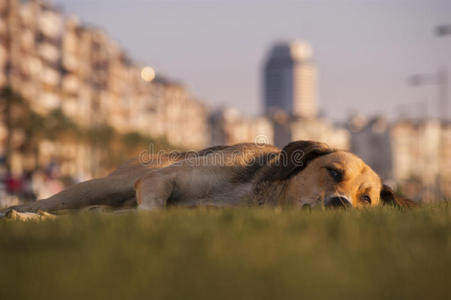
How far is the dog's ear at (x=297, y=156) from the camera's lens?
6.35 meters

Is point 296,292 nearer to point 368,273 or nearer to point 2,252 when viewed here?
point 368,273

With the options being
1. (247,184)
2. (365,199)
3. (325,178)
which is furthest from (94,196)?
(365,199)

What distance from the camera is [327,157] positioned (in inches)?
249

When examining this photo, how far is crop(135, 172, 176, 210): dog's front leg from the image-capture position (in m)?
6.16

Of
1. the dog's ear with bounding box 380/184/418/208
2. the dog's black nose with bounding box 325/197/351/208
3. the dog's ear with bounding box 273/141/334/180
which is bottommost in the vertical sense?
the dog's ear with bounding box 380/184/418/208

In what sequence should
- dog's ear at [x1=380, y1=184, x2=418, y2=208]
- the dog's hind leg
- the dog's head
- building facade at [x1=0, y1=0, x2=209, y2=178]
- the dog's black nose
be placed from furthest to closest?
building facade at [x1=0, y1=0, x2=209, y2=178] < the dog's hind leg < dog's ear at [x1=380, y1=184, x2=418, y2=208] < the dog's head < the dog's black nose

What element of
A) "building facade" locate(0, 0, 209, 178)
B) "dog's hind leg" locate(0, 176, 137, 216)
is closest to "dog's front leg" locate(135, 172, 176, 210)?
"dog's hind leg" locate(0, 176, 137, 216)

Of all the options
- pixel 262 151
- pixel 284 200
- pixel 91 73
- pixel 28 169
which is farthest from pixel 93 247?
pixel 91 73

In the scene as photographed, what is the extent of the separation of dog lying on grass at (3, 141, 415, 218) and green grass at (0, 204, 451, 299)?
6.86 ft

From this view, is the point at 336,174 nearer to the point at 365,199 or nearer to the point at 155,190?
the point at 365,199

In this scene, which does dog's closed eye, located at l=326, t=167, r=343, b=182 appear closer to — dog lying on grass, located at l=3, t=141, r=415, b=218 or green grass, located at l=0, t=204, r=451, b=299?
dog lying on grass, located at l=3, t=141, r=415, b=218

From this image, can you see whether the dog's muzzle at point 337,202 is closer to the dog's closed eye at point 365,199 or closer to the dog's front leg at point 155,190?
the dog's closed eye at point 365,199

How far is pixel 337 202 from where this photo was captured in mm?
5934

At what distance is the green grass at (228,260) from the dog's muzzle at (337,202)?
179 centimetres
